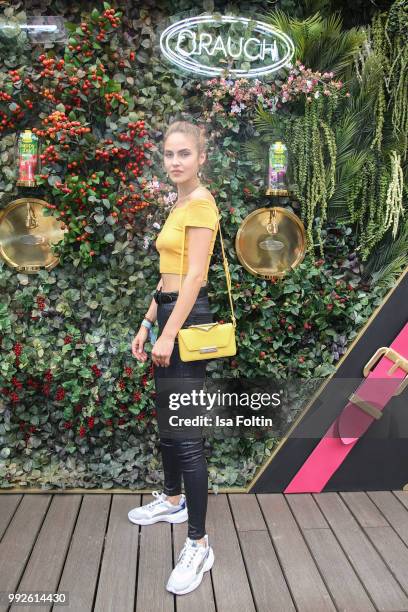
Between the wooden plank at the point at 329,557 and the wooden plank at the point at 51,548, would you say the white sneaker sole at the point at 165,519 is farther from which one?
the wooden plank at the point at 329,557

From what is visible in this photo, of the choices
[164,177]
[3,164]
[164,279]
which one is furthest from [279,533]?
[3,164]

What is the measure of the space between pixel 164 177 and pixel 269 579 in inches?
73.1

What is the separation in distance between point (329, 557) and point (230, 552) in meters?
0.42

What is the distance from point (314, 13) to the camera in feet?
9.20

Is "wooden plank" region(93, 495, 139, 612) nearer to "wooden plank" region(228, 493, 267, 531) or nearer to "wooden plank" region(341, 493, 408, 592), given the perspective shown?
"wooden plank" region(228, 493, 267, 531)

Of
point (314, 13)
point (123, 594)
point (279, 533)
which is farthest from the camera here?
point (314, 13)

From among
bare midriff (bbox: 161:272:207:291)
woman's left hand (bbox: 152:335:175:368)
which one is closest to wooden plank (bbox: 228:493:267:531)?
woman's left hand (bbox: 152:335:175:368)

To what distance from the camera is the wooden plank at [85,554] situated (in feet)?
7.02

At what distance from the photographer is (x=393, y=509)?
9.35ft

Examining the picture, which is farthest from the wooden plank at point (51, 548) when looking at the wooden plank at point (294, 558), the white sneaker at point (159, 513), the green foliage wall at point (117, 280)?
the wooden plank at point (294, 558)

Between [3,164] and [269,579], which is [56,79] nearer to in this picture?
[3,164]

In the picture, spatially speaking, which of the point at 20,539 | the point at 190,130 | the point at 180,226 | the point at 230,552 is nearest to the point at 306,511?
the point at 230,552

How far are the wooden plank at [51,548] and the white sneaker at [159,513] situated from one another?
0.30m

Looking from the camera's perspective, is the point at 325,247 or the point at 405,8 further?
the point at 325,247
